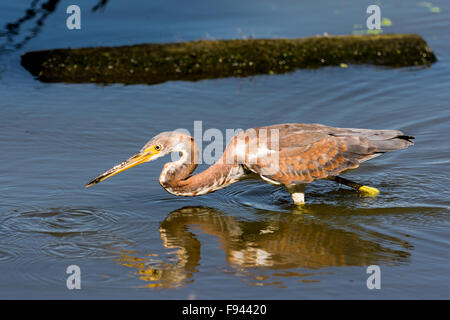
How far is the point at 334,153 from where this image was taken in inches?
311

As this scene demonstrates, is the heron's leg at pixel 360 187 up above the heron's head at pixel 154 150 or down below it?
below

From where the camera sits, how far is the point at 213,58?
12023mm

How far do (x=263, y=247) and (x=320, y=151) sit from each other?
5.06ft

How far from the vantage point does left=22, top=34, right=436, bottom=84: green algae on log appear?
1187cm

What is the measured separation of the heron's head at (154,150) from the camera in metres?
7.77

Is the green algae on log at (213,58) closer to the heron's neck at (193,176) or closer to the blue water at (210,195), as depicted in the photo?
the blue water at (210,195)

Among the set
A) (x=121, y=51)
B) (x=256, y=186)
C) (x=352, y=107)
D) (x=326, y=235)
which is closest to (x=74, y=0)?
(x=121, y=51)

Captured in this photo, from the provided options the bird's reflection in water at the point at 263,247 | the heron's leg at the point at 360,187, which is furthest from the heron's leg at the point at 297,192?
the heron's leg at the point at 360,187

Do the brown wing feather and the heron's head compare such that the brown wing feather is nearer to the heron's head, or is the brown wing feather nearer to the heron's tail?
the heron's tail

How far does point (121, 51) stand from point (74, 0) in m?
3.17

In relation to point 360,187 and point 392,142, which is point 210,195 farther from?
point 392,142

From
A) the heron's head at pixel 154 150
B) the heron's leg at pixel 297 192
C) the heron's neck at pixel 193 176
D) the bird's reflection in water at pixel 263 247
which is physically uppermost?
the heron's head at pixel 154 150

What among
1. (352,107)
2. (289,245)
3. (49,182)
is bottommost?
(289,245)

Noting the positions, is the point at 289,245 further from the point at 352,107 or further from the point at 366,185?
the point at 352,107
